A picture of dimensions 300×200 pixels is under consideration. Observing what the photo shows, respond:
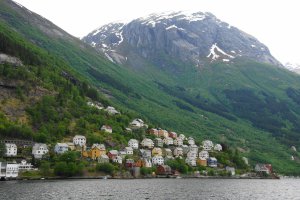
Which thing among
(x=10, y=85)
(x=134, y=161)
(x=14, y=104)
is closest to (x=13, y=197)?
(x=134, y=161)

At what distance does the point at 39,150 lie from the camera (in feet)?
451

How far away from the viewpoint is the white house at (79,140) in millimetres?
156625

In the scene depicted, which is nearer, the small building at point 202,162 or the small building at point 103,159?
the small building at point 103,159

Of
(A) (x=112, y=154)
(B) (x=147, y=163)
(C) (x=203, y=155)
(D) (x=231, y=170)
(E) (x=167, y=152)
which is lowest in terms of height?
(D) (x=231, y=170)

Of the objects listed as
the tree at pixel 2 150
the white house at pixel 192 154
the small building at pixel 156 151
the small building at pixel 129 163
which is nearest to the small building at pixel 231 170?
the white house at pixel 192 154

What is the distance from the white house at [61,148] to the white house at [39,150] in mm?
3634

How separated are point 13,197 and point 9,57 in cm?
12863

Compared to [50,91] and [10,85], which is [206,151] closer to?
[50,91]

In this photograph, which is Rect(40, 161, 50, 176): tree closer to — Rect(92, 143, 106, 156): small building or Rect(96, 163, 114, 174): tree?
Rect(96, 163, 114, 174): tree

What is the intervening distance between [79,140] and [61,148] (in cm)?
1466

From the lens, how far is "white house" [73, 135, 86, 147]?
157 meters

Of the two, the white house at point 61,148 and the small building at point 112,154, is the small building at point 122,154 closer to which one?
the small building at point 112,154

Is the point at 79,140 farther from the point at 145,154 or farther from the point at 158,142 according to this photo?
the point at 158,142

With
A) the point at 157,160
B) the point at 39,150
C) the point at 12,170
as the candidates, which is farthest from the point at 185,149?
the point at 12,170
